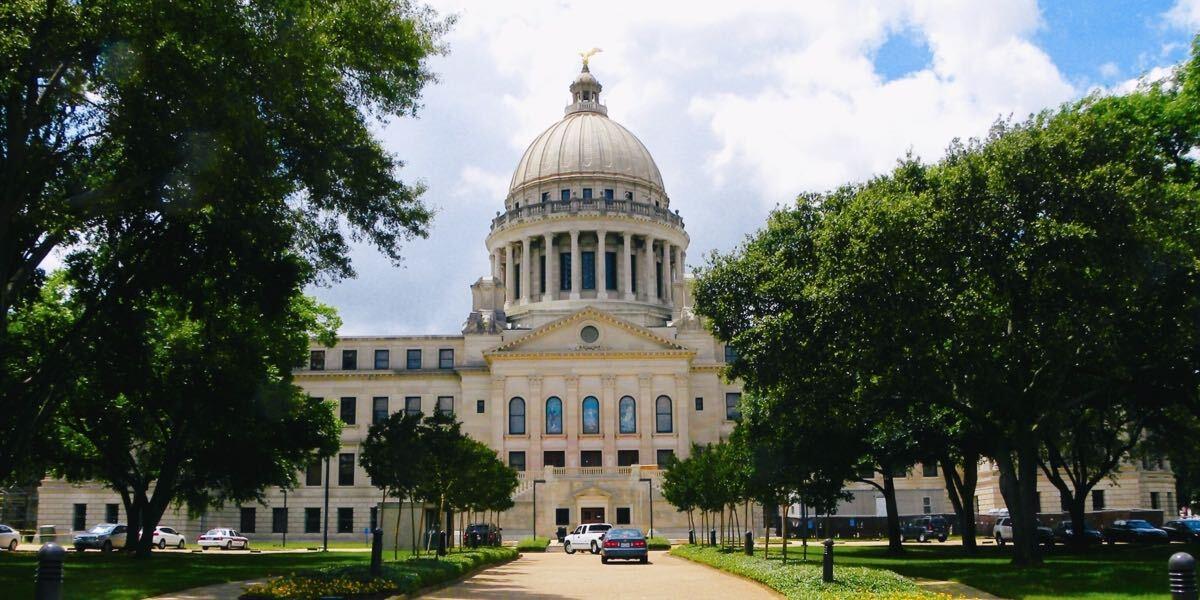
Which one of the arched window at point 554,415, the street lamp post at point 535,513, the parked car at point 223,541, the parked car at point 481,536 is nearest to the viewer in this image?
the parked car at point 481,536

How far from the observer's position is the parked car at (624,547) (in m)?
41.2

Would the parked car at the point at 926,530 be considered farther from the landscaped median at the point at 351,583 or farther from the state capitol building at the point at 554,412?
the landscaped median at the point at 351,583

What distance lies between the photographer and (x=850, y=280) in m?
31.8

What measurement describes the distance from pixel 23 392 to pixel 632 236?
251 ft

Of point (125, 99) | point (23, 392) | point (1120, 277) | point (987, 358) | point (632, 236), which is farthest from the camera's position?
point (632, 236)

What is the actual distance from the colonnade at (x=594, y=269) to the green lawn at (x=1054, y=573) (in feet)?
191

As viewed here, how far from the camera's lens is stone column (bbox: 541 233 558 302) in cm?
9944

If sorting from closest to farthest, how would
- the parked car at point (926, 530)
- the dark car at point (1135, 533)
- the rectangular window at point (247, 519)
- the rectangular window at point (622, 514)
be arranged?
1. the dark car at point (1135, 533)
2. the parked car at point (926, 530)
3. the rectangular window at point (622, 514)
4. the rectangular window at point (247, 519)

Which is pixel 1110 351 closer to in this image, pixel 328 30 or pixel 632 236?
pixel 328 30

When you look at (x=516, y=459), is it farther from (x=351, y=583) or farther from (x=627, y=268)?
(x=351, y=583)

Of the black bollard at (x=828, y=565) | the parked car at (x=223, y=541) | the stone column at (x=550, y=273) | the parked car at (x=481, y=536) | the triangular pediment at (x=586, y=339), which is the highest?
the stone column at (x=550, y=273)

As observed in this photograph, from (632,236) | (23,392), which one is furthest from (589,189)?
(23,392)

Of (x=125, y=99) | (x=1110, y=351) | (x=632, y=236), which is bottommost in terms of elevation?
(x=1110, y=351)

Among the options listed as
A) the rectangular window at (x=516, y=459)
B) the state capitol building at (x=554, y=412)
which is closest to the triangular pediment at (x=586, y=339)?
the state capitol building at (x=554, y=412)
